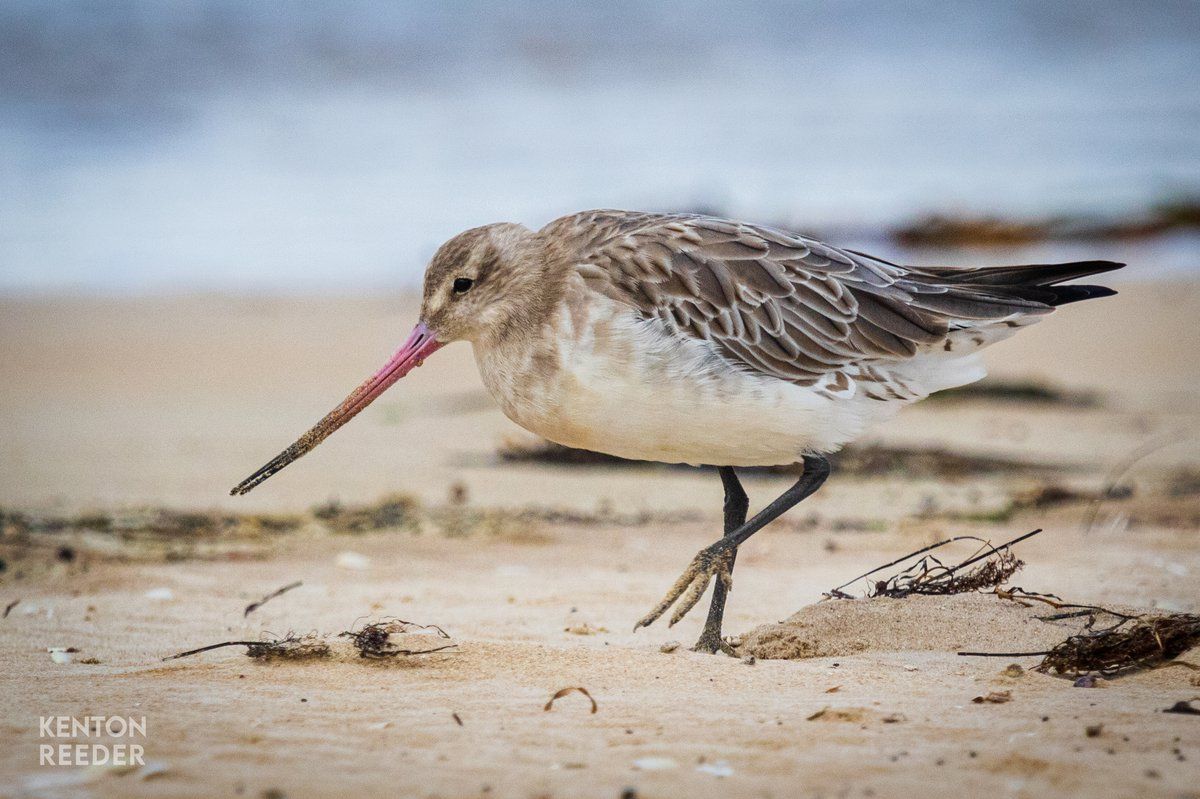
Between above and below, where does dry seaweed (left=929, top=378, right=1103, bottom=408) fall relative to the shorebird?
below

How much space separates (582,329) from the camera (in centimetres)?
537

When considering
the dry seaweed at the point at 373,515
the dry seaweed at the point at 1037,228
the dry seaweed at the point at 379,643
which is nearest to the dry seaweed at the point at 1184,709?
the dry seaweed at the point at 379,643

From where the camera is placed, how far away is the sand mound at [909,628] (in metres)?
5.24

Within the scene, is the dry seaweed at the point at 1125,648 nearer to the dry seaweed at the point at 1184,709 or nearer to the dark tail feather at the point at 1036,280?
the dry seaweed at the point at 1184,709

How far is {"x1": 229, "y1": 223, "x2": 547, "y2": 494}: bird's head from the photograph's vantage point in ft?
18.8

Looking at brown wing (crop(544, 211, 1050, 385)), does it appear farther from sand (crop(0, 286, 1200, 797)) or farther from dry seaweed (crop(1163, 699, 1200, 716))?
dry seaweed (crop(1163, 699, 1200, 716))

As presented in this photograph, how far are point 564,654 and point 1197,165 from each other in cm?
2223

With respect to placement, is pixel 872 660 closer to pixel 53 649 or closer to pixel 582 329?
pixel 582 329

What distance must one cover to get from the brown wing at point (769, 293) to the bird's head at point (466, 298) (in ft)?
0.75

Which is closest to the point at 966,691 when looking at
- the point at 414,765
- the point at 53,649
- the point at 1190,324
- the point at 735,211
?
the point at 414,765

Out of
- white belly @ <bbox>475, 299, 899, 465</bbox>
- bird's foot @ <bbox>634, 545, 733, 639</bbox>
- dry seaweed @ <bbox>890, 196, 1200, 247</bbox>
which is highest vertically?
dry seaweed @ <bbox>890, 196, 1200, 247</bbox>

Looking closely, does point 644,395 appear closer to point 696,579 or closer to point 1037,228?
point 696,579

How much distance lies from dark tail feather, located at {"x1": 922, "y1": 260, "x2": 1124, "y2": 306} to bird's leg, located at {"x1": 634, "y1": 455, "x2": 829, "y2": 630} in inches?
44.5

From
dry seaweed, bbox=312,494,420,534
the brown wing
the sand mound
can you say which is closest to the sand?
the sand mound
